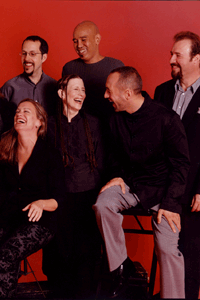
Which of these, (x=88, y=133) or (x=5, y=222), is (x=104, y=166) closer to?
(x=88, y=133)

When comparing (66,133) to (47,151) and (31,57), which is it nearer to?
(47,151)

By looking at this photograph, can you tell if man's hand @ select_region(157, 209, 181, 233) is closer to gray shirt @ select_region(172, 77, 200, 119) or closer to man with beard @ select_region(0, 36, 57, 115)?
gray shirt @ select_region(172, 77, 200, 119)

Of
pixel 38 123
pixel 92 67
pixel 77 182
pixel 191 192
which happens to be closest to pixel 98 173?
pixel 77 182

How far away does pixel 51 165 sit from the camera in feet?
6.79

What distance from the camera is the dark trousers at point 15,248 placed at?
67.2 inches

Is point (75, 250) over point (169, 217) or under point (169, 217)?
under

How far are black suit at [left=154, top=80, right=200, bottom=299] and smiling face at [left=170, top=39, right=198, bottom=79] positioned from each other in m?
0.09

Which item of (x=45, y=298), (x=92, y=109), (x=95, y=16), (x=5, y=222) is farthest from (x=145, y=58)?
(x=45, y=298)

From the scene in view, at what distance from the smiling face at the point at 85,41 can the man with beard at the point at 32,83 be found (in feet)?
0.97

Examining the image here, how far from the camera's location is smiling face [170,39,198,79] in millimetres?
2217

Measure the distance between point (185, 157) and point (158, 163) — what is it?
178 millimetres

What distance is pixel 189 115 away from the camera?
2148 mm

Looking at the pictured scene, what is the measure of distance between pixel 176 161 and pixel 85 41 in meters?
1.25

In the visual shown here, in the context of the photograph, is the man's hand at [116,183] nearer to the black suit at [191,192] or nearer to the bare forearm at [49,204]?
the bare forearm at [49,204]
